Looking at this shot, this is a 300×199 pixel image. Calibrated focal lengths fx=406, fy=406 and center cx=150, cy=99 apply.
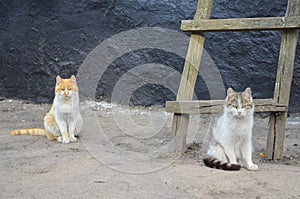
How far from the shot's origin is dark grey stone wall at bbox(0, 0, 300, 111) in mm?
6438

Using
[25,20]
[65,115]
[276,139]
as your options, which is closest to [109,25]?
[25,20]

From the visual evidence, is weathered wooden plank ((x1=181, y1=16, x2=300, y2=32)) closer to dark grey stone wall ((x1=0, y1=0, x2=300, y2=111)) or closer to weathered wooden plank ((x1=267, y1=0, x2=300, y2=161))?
weathered wooden plank ((x1=267, y1=0, x2=300, y2=161))

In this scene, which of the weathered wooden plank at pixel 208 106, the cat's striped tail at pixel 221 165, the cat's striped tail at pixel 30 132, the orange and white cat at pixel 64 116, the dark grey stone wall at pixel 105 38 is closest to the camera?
the cat's striped tail at pixel 221 165

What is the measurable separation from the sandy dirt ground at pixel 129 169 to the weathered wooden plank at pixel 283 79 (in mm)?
222

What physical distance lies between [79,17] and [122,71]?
3.99ft

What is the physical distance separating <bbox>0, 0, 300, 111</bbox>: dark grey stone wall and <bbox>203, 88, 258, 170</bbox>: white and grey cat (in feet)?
9.27

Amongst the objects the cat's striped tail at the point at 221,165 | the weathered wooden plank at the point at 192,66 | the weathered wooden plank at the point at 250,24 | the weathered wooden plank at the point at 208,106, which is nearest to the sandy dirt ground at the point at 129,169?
the cat's striped tail at the point at 221,165

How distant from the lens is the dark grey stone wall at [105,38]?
644 centimetres

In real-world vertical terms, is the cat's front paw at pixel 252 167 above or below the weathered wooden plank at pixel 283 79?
below

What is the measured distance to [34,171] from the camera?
3.54 metres

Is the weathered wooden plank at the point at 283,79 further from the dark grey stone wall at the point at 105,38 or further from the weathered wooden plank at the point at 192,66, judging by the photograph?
the dark grey stone wall at the point at 105,38

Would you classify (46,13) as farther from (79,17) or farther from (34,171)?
(34,171)

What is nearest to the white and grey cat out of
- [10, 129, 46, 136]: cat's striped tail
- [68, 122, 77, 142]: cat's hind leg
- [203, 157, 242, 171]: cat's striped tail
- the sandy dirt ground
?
[203, 157, 242, 171]: cat's striped tail

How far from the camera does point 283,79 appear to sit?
3951 mm
